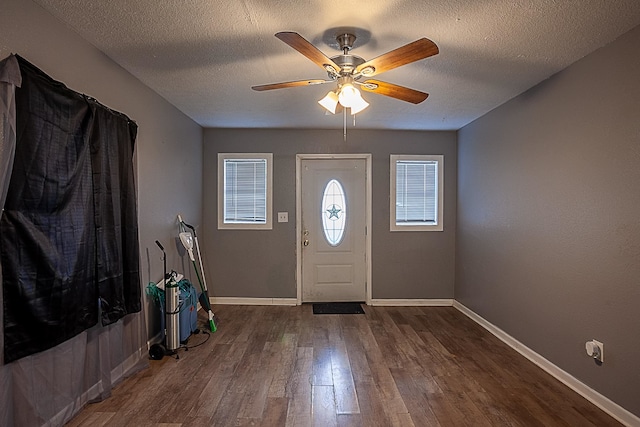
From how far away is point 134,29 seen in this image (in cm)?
217

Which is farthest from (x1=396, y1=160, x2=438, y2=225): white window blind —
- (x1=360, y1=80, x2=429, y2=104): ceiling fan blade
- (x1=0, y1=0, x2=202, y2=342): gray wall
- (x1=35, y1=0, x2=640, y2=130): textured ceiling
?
(x1=0, y1=0, x2=202, y2=342): gray wall

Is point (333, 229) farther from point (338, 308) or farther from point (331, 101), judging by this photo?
point (331, 101)

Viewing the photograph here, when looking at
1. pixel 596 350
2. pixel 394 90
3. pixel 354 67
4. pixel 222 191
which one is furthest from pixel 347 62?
pixel 222 191

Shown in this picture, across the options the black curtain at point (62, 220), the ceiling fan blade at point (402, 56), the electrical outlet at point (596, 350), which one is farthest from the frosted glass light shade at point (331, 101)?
the electrical outlet at point (596, 350)

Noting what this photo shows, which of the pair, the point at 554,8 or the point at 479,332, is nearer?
the point at 554,8

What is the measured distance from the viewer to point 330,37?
224 cm

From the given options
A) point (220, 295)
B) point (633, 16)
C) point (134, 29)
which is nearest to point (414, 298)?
point (220, 295)

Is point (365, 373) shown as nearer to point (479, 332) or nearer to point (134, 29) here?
point (479, 332)

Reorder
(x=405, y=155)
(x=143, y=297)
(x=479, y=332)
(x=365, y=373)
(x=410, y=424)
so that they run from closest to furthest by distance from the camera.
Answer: (x=410, y=424) < (x=365, y=373) < (x=143, y=297) < (x=479, y=332) < (x=405, y=155)

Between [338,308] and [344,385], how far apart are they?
196cm

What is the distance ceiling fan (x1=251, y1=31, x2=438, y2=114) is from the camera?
1821mm

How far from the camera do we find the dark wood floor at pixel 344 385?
2230 mm

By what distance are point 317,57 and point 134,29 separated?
1.17 m

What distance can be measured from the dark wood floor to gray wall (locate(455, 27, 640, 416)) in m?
0.34
